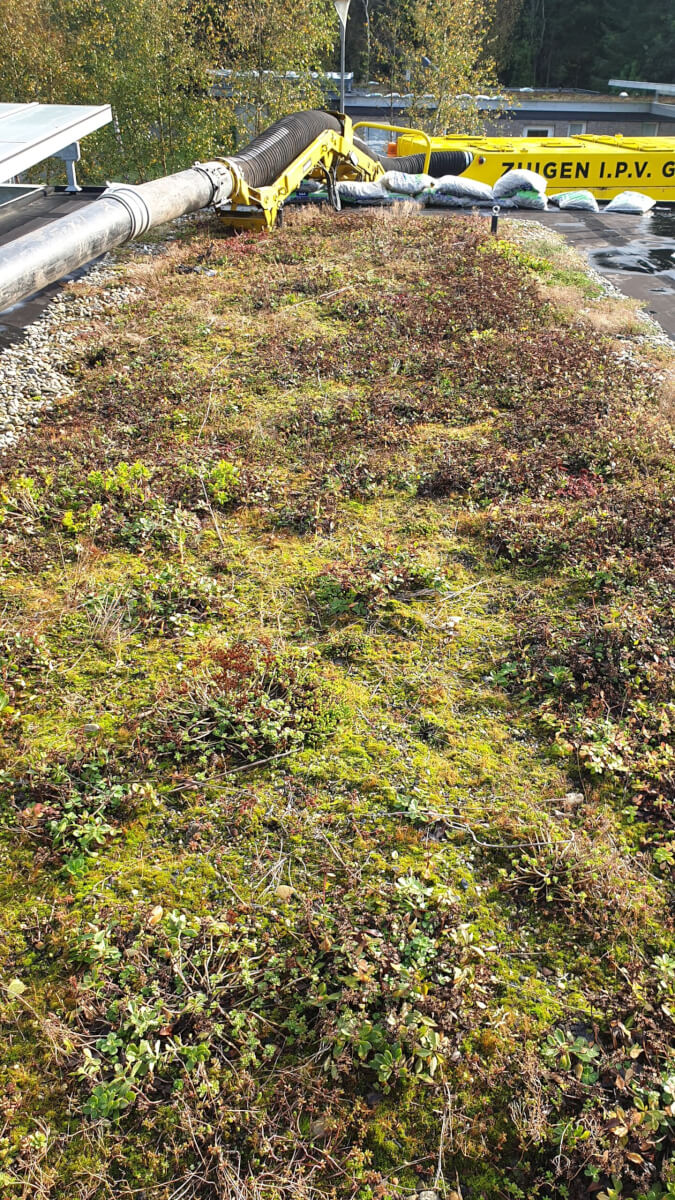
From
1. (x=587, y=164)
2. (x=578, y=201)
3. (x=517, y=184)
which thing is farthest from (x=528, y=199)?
(x=587, y=164)

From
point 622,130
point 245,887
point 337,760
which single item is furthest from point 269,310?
point 622,130

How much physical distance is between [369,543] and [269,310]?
5744 millimetres

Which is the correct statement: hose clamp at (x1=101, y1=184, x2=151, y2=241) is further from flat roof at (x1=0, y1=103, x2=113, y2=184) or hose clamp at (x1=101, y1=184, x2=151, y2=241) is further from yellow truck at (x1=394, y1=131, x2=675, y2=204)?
yellow truck at (x1=394, y1=131, x2=675, y2=204)

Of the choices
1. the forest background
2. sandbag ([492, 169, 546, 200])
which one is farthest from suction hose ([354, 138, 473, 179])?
the forest background

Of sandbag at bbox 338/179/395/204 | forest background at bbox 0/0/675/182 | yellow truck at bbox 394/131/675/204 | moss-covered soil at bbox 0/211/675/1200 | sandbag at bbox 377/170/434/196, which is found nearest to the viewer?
moss-covered soil at bbox 0/211/675/1200

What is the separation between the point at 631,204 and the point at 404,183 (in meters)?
5.19

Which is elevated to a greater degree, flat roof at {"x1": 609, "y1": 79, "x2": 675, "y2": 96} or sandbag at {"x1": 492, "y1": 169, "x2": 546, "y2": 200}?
flat roof at {"x1": 609, "y1": 79, "x2": 675, "y2": 96}

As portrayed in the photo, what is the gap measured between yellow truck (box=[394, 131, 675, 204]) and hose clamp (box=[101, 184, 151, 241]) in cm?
1111

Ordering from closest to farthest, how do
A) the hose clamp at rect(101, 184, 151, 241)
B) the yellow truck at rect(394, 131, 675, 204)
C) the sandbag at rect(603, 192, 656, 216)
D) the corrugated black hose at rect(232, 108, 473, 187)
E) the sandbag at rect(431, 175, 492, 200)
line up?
the hose clamp at rect(101, 184, 151, 241), the corrugated black hose at rect(232, 108, 473, 187), the sandbag at rect(431, 175, 492, 200), the sandbag at rect(603, 192, 656, 216), the yellow truck at rect(394, 131, 675, 204)

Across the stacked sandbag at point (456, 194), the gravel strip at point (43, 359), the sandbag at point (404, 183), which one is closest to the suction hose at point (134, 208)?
the gravel strip at point (43, 359)

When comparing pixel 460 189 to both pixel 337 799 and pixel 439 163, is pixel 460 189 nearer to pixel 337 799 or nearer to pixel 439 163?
pixel 439 163

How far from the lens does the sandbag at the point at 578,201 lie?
17312mm

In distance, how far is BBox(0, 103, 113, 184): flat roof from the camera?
29.1 ft

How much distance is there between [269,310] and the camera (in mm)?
10367
